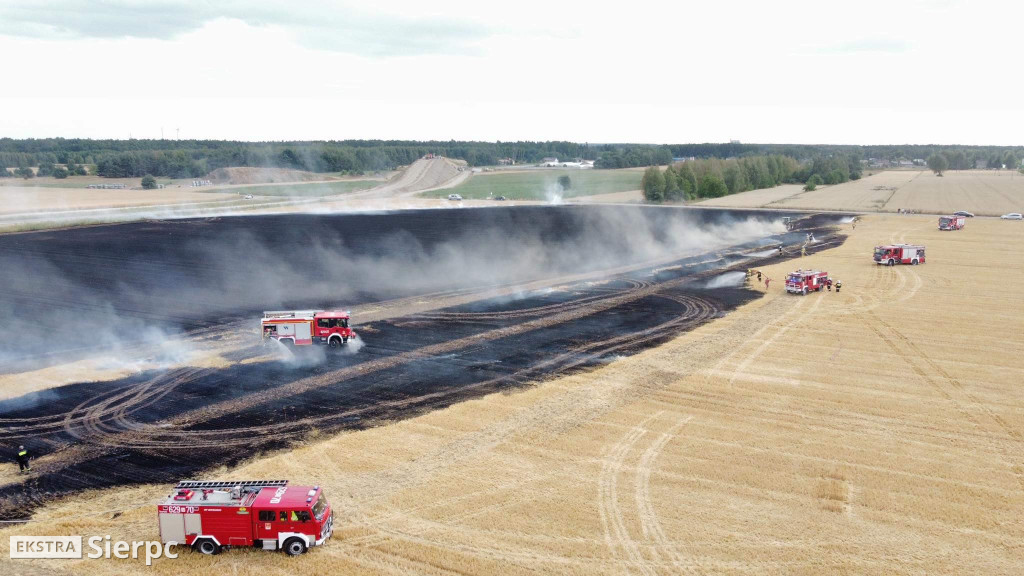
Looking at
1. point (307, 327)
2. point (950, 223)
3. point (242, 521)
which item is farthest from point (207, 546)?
point (950, 223)

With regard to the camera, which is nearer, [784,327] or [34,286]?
[784,327]

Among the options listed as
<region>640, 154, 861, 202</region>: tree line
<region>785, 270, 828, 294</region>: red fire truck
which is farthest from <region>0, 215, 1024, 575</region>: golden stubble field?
<region>640, 154, 861, 202</region>: tree line

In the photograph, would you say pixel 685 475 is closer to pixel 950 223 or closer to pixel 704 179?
pixel 950 223

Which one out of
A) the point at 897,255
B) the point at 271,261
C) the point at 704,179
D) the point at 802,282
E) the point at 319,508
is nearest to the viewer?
the point at 319,508

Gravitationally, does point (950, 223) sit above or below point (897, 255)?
above

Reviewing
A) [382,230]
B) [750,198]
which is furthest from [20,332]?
[750,198]

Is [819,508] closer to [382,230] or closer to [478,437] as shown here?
[478,437]

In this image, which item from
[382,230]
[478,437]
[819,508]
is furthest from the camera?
[382,230]
